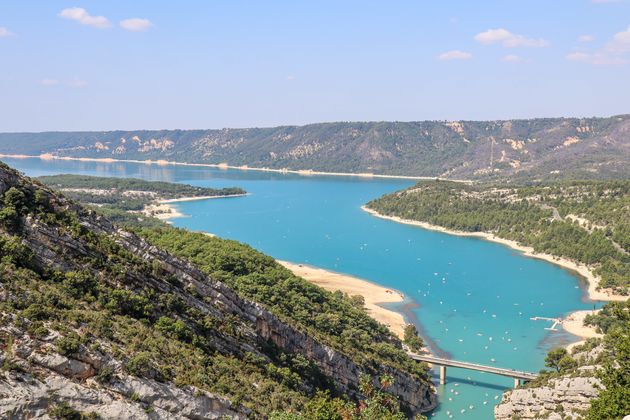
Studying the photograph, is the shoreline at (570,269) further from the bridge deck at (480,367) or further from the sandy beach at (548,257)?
the bridge deck at (480,367)

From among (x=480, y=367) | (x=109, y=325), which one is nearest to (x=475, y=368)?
(x=480, y=367)

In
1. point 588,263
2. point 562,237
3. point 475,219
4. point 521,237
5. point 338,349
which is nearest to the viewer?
point 338,349

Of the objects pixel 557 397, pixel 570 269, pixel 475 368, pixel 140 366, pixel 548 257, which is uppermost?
pixel 140 366

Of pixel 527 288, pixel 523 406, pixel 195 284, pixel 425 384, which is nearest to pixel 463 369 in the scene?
pixel 425 384

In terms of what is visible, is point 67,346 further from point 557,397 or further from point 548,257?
point 548,257

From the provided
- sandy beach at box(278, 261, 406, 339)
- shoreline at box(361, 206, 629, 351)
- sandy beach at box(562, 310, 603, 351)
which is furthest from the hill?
sandy beach at box(278, 261, 406, 339)

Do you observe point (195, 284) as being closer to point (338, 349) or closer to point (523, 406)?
point (338, 349)
